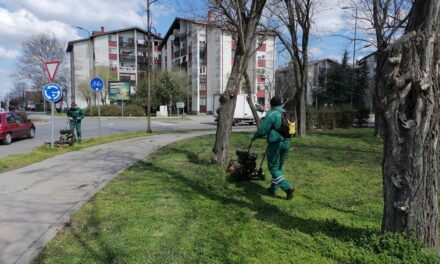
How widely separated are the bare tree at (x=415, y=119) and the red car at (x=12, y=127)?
727 inches

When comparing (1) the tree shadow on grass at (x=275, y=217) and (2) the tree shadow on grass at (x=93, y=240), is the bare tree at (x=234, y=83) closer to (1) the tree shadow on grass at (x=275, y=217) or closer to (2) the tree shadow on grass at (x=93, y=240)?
(1) the tree shadow on grass at (x=275, y=217)

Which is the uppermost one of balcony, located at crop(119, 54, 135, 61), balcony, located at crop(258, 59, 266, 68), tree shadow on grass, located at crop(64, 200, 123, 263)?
balcony, located at crop(119, 54, 135, 61)

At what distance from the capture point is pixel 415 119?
375 centimetres

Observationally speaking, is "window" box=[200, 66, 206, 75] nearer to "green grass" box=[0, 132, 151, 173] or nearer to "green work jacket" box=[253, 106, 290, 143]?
"green grass" box=[0, 132, 151, 173]

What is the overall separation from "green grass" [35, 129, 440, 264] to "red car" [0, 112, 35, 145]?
39.9 ft

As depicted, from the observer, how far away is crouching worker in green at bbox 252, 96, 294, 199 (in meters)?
6.29

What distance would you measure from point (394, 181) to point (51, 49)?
72.5 meters

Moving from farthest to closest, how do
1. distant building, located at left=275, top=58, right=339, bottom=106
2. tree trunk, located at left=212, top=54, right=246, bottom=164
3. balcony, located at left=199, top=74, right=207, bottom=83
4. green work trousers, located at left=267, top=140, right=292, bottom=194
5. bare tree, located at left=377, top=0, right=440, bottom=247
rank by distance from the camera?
balcony, located at left=199, top=74, right=207, bottom=83 < distant building, located at left=275, top=58, right=339, bottom=106 < tree trunk, located at left=212, top=54, right=246, bottom=164 < green work trousers, located at left=267, top=140, right=292, bottom=194 < bare tree, located at left=377, top=0, right=440, bottom=247

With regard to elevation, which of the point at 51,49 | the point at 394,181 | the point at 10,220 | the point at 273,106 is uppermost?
the point at 51,49

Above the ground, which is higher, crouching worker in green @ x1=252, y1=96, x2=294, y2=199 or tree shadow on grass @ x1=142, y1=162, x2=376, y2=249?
crouching worker in green @ x1=252, y1=96, x2=294, y2=199

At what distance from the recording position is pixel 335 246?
4.25m

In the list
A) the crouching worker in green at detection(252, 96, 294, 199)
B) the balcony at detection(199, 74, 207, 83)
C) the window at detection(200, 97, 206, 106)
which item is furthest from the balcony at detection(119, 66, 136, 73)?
the crouching worker in green at detection(252, 96, 294, 199)

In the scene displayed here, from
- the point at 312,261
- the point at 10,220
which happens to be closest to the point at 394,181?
the point at 312,261

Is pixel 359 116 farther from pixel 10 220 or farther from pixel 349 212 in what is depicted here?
pixel 10 220
